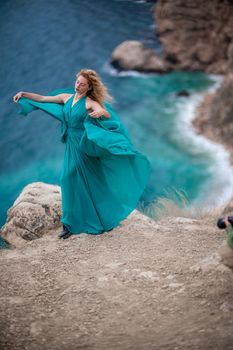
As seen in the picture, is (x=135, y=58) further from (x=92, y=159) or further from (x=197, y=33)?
(x=92, y=159)

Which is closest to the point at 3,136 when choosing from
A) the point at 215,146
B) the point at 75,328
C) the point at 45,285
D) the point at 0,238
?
the point at 215,146

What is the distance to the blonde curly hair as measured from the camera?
4.56 meters

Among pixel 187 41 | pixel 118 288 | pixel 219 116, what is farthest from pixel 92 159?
pixel 187 41

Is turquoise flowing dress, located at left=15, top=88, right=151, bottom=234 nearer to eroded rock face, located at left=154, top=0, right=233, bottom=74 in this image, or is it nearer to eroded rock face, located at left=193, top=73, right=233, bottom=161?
eroded rock face, located at left=193, top=73, right=233, bottom=161

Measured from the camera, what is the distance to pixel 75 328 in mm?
3484

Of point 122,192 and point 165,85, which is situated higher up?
point 122,192

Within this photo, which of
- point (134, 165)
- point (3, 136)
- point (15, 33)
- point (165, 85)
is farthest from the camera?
point (165, 85)

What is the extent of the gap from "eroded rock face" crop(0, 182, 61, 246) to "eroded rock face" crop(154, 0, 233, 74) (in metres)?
12.4

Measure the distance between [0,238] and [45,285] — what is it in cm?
217

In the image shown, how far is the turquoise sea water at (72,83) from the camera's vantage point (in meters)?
12.7

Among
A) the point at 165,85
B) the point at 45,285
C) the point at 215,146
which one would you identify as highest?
the point at 45,285

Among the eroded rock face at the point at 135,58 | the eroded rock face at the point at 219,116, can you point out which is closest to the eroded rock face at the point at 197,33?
the eroded rock face at the point at 135,58

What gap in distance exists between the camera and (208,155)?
1321 centimetres

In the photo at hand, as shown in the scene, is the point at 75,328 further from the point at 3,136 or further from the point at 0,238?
the point at 3,136
